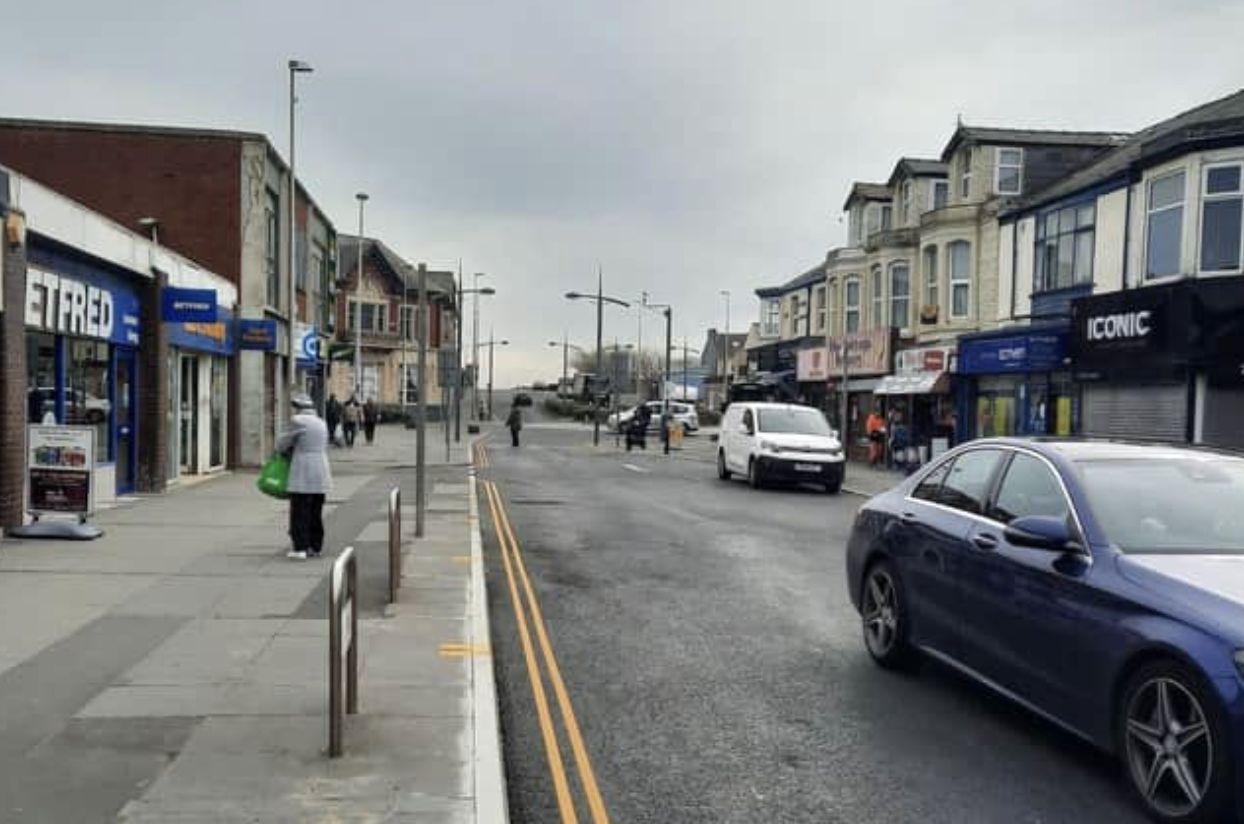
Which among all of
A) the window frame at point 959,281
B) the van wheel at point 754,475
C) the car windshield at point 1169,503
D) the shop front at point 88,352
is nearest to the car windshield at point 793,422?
the van wheel at point 754,475

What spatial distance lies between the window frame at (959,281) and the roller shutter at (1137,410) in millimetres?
7237

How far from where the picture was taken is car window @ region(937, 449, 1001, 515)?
6.11 m

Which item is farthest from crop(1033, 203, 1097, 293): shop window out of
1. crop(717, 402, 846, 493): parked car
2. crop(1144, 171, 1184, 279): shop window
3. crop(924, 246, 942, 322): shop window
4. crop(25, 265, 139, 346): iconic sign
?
crop(25, 265, 139, 346): iconic sign

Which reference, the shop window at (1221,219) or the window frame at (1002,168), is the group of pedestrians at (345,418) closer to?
the window frame at (1002,168)

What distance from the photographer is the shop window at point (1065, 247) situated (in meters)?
24.0

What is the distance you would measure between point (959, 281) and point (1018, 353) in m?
5.80

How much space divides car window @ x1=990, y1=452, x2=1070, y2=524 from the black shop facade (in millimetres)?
14843

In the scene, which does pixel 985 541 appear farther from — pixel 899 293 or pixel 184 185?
pixel 899 293

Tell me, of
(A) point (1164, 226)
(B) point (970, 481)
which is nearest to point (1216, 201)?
(A) point (1164, 226)

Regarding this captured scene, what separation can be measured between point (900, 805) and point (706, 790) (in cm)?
84

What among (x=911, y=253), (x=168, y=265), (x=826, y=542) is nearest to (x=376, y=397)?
(x=911, y=253)

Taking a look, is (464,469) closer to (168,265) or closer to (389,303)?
(168,265)

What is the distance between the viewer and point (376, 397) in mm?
65375

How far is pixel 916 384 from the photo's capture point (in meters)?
30.2
